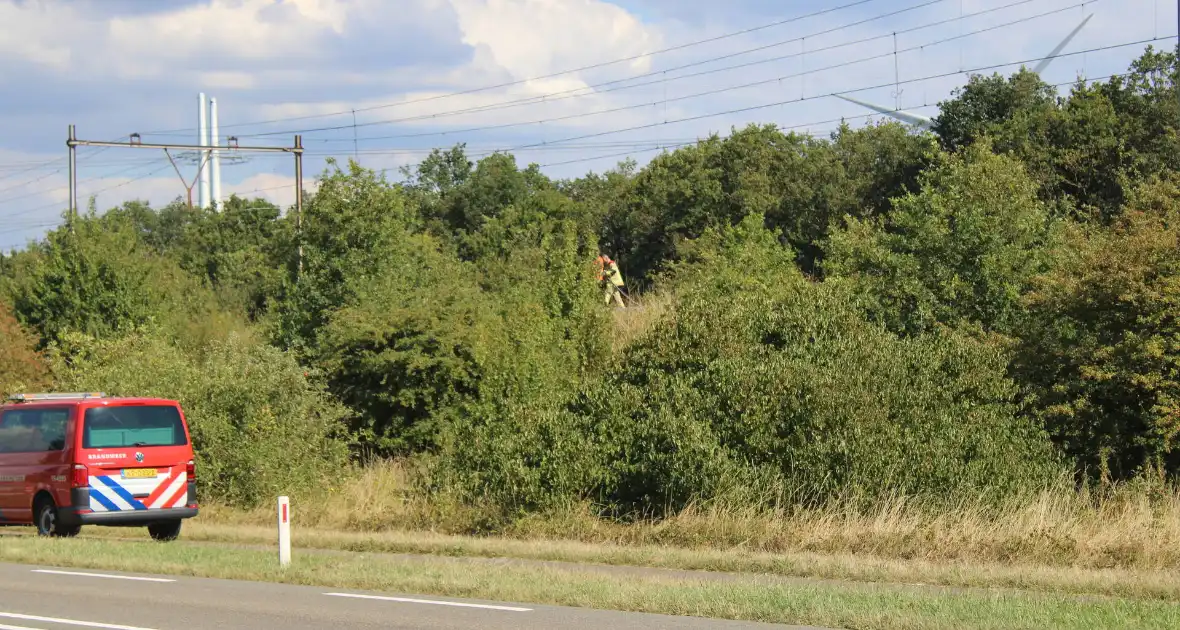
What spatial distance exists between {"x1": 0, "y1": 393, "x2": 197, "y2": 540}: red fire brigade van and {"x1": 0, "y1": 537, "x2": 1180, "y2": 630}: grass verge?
2629 mm

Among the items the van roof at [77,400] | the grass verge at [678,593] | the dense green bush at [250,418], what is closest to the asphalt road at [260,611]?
the grass verge at [678,593]

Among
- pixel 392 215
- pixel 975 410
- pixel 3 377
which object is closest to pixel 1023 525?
pixel 975 410

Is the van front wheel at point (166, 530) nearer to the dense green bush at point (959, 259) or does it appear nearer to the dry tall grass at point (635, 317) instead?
the dry tall grass at point (635, 317)

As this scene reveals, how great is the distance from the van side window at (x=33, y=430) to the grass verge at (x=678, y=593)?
11.1ft

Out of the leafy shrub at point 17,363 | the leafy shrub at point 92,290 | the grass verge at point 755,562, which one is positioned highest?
the leafy shrub at point 92,290

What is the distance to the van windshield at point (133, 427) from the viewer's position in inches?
752

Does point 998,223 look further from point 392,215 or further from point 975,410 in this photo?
point 392,215

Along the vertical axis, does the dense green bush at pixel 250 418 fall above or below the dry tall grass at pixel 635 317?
below

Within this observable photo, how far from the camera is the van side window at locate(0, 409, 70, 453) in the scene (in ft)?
63.4

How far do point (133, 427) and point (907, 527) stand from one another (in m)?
11.4

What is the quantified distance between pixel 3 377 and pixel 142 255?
873 cm

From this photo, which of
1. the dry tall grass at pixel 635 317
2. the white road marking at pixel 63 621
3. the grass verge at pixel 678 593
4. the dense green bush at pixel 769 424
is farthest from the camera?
the dry tall grass at pixel 635 317

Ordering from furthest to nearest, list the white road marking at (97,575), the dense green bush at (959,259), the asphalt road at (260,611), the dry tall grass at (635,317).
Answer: the dry tall grass at (635,317)
the dense green bush at (959,259)
the white road marking at (97,575)
the asphalt road at (260,611)

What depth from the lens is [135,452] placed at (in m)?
19.3
